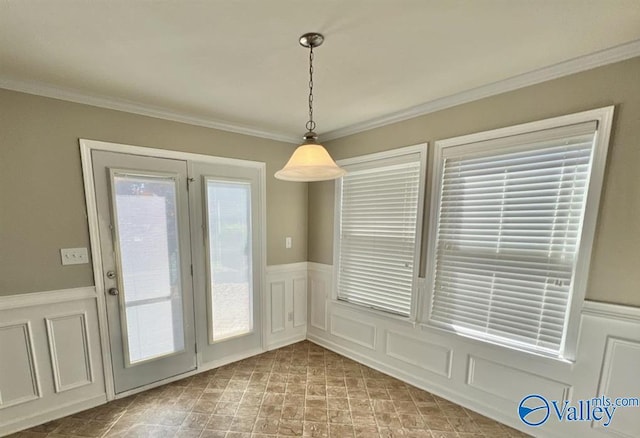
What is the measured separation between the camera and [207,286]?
9.07 feet

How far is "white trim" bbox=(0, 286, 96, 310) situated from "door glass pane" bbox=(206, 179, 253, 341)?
987 millimetres

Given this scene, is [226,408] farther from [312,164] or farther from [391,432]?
[312,164]

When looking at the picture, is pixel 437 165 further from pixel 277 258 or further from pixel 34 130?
pixel 34 130

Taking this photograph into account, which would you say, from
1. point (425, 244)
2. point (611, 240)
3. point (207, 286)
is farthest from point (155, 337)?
point (611, 240)

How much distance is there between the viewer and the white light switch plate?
2.09 m

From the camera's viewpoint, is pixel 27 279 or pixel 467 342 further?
pixel 467 342

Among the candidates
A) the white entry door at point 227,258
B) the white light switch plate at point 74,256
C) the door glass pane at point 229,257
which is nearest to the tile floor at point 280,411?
the white entry door at point 227,258

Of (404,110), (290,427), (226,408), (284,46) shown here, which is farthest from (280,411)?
(404,110)

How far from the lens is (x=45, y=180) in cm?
201

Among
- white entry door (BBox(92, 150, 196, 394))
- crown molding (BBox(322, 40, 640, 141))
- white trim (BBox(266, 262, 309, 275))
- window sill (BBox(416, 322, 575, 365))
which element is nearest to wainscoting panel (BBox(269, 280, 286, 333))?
white trim (BBox(266, 262, 309, 275))

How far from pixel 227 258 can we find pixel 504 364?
265 centimetres

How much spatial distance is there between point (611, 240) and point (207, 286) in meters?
3.22

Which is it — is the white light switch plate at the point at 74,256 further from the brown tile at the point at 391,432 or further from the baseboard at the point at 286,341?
the brown tile at the point at 391,432

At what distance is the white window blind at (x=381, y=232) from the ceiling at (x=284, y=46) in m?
0.73
